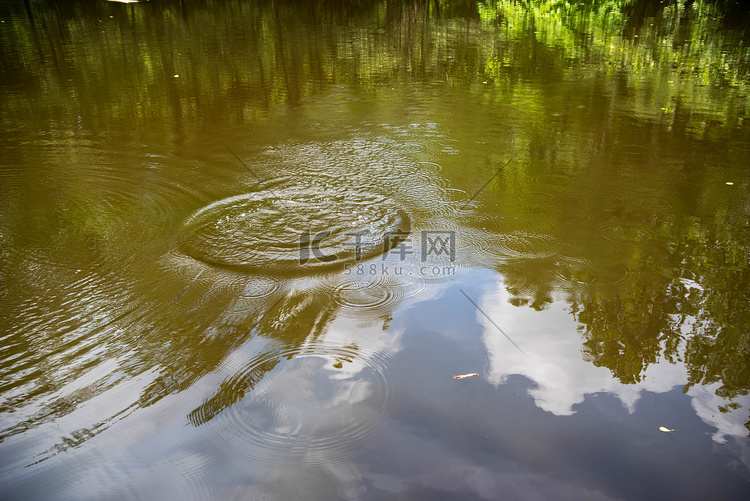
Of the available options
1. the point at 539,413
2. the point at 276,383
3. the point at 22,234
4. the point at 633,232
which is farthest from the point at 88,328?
the point at 633,232

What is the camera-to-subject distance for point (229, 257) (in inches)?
151

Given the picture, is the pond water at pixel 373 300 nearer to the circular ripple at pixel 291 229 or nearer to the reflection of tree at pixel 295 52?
the circular ripple at pixel 291 229

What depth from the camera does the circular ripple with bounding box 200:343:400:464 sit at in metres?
2.44

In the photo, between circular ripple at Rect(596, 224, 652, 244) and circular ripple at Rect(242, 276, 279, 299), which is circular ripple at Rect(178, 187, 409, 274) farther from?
circular ripple at Rect(596, 224, 652, 244)

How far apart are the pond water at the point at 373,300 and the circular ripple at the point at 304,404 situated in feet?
0.05

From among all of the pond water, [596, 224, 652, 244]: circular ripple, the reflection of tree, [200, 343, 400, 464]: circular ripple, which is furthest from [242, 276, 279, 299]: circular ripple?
the reflection of tree

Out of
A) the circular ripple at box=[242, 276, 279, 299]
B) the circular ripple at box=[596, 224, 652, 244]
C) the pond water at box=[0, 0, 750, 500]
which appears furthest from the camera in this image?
the circular ripple at box=[596, 224, 652, 244]

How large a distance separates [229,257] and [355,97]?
18.0 ft

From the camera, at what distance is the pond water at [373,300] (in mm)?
2381

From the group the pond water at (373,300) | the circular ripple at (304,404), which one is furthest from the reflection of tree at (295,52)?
the circular ripple at (304,404)

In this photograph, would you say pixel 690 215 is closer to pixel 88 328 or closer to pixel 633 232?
pixel 633 232

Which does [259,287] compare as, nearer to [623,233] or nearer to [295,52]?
[623,233]

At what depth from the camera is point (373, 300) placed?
3.46 metres

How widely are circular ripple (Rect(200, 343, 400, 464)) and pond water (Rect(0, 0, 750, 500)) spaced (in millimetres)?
14
